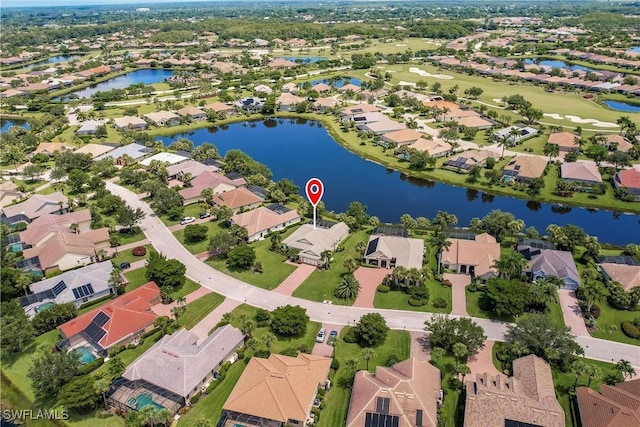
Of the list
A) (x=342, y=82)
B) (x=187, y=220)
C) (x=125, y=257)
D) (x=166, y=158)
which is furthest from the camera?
(x=342, y=82)

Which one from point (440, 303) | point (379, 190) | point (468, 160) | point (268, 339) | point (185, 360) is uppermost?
point (185, 360)

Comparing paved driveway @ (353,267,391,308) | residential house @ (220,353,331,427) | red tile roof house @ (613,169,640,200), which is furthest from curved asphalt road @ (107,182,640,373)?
red tile roof house @ (613,169,640,200)

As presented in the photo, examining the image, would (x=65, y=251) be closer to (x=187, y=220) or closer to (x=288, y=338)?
(x=187, y=220)

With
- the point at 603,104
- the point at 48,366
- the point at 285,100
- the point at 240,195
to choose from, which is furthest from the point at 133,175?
the point at 603,104

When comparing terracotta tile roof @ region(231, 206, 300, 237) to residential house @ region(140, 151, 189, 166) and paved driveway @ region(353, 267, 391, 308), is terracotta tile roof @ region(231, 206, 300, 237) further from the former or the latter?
residential house @ region(140, 151, 189, 166)

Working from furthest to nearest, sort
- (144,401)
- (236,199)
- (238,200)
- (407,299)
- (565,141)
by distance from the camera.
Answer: (565,141)
(236,199)
(238,200)
(407,299)
(144,401)

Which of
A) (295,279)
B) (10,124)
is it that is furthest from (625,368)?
(10,124)

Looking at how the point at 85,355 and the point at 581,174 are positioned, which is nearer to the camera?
the point at 85,355

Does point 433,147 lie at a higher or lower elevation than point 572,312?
higher

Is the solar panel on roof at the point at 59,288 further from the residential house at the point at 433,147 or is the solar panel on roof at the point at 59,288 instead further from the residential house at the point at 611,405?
the residential house at the point at 433,147
